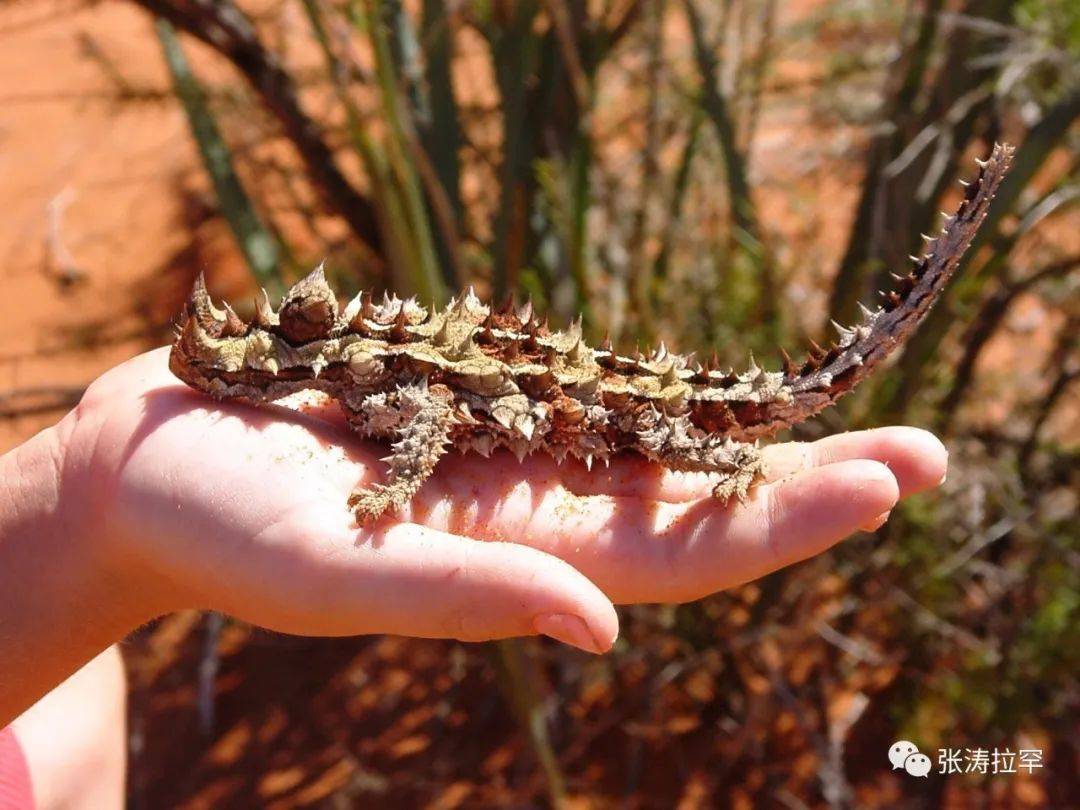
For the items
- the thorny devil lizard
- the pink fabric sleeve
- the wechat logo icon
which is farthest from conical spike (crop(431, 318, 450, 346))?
the wechat logo icon

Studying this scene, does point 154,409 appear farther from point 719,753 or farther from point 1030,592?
point 1030,592

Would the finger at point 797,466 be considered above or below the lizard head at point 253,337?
below

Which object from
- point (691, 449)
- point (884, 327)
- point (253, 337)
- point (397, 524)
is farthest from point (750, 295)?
point (397, 524)

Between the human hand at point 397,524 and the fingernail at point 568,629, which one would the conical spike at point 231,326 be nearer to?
the human hand at point 397,524

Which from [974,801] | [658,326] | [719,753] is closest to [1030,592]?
[974,801]

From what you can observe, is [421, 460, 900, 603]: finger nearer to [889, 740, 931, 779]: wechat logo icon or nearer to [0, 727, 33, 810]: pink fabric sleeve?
[0, 727, 33, 810]: pink fabric sleeve

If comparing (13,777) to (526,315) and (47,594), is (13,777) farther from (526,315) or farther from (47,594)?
(526,315)

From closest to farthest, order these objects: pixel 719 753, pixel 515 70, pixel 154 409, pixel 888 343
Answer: pixel 154 409, pixel 888 343, pixel 515 70, pixel 719 753

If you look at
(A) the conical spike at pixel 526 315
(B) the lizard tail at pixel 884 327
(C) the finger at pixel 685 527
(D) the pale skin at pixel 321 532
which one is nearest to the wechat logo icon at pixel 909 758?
(B) the lizard tail at pixel 884 327
